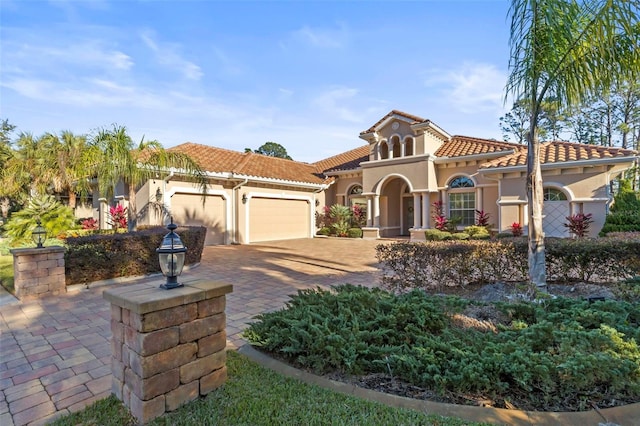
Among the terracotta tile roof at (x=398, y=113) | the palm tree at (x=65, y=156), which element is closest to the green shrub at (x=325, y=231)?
the terracotta tile roof at (x=398, y=113)

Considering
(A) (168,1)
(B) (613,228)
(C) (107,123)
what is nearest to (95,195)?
(C) (107,123)

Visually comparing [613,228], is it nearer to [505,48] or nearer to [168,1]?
[505,48]

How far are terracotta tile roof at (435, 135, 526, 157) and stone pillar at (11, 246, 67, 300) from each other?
16.1 meters

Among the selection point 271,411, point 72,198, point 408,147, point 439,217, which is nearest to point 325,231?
point 439,217

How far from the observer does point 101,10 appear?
6781 millimetres

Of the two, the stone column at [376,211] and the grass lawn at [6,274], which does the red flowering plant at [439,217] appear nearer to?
the stone column at [376,211]

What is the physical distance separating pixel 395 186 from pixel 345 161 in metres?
4.69

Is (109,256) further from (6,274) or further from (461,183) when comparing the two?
(461,183)

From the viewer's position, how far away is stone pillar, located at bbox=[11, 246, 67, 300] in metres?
5.77

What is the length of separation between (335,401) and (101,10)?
8694mm

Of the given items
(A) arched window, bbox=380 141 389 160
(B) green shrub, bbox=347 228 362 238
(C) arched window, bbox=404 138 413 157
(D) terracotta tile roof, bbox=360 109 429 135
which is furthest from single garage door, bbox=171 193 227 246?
(C) arched window, bbox=404 138 413 157

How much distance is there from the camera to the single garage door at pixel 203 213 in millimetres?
13453

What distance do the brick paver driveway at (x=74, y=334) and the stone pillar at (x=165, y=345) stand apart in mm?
767

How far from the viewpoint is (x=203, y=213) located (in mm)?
14320
